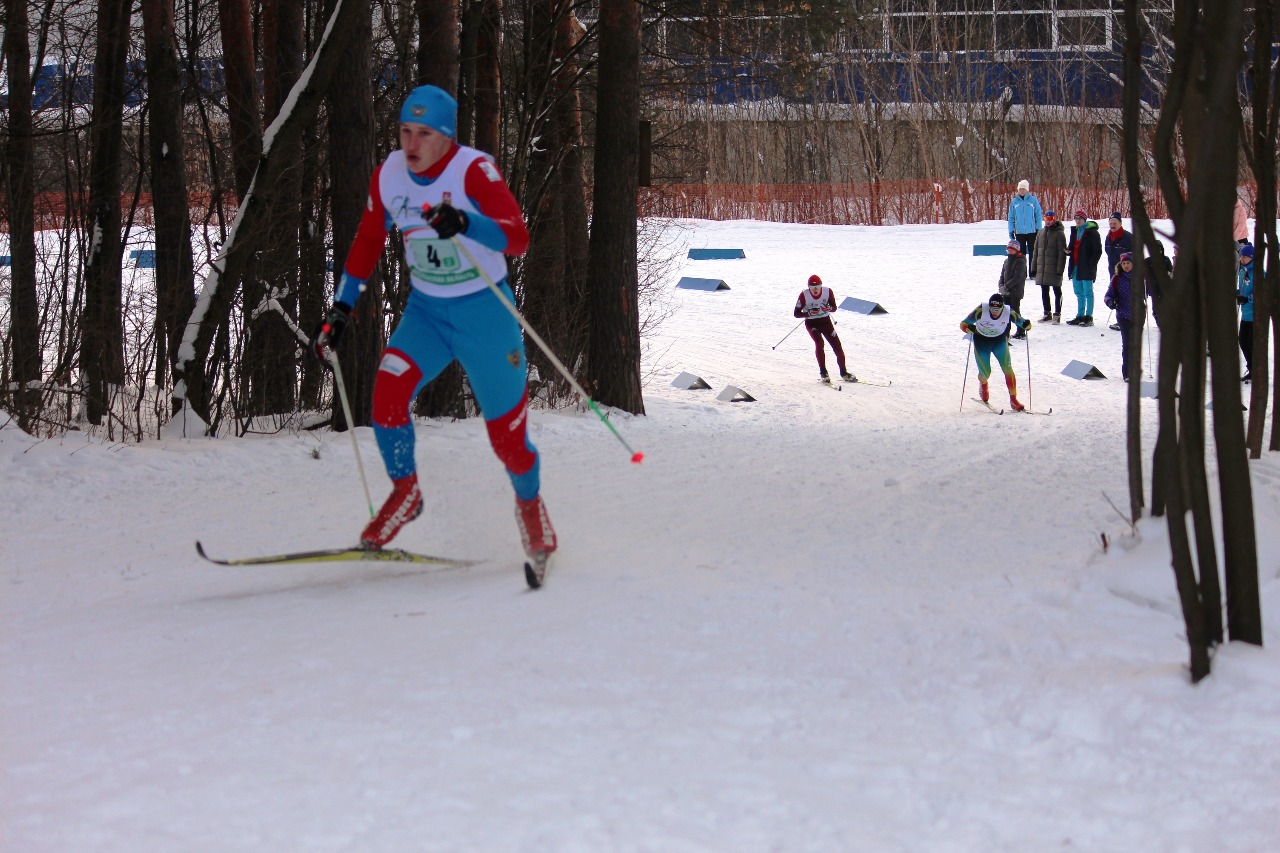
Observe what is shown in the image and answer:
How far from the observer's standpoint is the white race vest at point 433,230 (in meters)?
4.61

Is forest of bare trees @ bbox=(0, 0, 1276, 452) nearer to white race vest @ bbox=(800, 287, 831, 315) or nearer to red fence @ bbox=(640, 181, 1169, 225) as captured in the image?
white race vest @ bbox=(800, 287, 831, 315)

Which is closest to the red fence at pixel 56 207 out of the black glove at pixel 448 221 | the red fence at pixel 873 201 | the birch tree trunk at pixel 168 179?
the birch tree trunk at pixel 168 179

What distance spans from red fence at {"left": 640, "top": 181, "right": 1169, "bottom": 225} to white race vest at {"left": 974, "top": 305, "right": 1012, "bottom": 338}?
1903 centimetres

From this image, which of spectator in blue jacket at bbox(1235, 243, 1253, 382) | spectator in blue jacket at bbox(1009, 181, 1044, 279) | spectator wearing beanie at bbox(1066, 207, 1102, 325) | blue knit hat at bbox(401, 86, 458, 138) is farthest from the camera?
spectator in blue jacket at bbox(1009, 181, 1044, 279)

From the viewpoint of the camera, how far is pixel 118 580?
15.6 ft

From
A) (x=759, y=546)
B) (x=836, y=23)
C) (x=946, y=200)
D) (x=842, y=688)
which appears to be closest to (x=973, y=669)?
(x=842, y=688)

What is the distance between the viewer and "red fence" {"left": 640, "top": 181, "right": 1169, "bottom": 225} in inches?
1243

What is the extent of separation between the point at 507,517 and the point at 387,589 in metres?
1.65

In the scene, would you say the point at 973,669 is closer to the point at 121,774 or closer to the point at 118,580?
the point at 121,774

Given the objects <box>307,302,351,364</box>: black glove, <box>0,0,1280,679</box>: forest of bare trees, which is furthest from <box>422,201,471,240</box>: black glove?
<box>0,0,1280,679</box>: forest of bare trees

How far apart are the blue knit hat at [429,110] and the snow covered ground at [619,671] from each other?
1757 mm

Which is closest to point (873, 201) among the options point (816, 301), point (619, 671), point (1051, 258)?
point (1051, 258)

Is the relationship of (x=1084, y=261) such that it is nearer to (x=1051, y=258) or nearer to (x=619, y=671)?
(x=1051, y=258)

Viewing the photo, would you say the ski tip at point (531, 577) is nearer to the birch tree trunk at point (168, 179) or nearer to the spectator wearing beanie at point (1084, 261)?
the birch tree trunk at point (168, 179)
